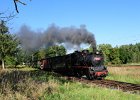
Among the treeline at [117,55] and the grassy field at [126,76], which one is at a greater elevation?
the treeline at [117,55]

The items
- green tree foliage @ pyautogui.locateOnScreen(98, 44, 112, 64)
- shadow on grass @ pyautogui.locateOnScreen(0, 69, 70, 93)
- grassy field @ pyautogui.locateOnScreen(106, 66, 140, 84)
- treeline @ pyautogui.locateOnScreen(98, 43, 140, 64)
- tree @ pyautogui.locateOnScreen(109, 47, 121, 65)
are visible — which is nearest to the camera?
shadow on grass @ pyautogui.locateOnScreen(0, 69, 70, 93)

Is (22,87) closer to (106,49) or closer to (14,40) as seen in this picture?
(14,40)

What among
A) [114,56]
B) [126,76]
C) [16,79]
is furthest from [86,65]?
[114,56]

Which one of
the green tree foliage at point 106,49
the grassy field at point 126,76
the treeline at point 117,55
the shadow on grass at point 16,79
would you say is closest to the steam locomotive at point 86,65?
the grassy field at point 126,76

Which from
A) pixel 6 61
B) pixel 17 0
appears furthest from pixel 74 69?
pixel 6 61

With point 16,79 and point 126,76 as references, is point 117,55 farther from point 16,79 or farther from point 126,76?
point 16,79

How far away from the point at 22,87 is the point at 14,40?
135 feet

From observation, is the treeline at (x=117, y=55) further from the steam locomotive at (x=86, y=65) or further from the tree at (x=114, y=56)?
the steam locomotive at (x=86, y=65)

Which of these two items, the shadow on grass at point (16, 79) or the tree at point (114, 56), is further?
the tree at point (114, 56)

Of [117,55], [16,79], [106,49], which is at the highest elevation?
[106,49]

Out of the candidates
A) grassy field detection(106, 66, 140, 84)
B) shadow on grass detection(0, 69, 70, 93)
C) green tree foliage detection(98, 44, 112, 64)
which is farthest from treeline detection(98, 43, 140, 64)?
shadow on grass detection(0, 69, 70, 93)

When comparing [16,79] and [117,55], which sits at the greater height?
[117,55]

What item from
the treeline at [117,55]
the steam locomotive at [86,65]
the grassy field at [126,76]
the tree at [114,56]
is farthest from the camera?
the treeline at [117,55]

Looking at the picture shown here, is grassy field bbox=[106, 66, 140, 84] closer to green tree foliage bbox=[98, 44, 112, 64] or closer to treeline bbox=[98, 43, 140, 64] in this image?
treeline bbox=[98, 43, 140, 64]
